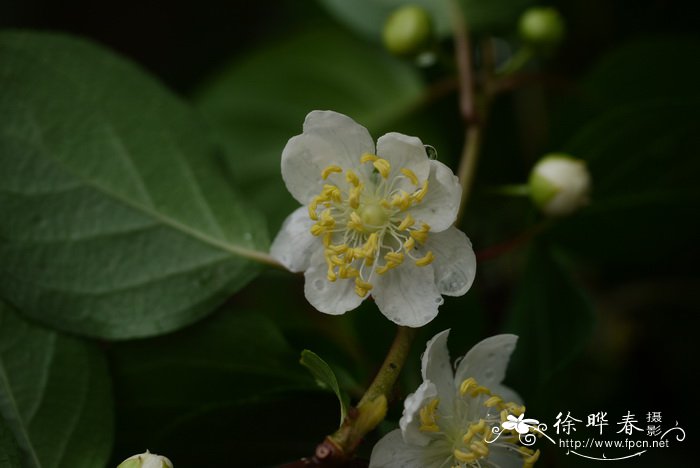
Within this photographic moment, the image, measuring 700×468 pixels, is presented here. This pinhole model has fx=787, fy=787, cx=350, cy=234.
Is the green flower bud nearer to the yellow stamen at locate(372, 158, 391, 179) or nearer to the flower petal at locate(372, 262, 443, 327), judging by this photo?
the flower petal at locate(372, 262, 443, 327)

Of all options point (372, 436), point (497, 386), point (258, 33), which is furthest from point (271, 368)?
point (258, 33)

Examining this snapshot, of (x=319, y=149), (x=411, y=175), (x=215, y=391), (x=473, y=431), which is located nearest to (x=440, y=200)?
(x=411, y=175)

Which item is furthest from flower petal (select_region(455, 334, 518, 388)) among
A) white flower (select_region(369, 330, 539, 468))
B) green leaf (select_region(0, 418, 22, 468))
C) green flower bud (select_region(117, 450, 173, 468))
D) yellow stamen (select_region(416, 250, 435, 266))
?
green leaf (select_region(0, 418, 22, 468))

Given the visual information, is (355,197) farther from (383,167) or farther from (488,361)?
(488,361)

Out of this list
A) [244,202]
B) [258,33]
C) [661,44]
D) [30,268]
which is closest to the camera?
[30,268]

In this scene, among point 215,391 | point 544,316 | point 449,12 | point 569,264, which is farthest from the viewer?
point 569,264

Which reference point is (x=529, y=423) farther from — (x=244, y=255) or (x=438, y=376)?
(x=244, y=255)
